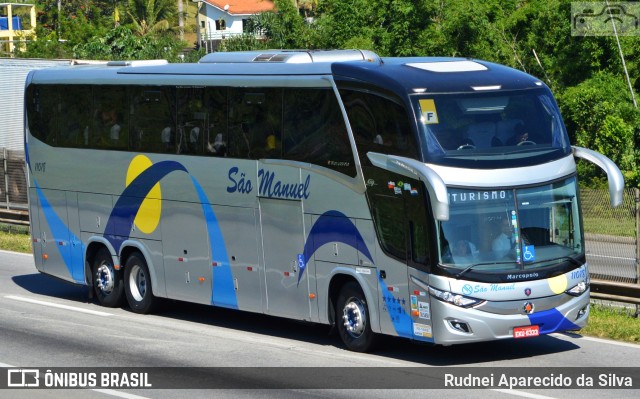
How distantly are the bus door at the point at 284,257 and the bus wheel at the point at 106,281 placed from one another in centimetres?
421

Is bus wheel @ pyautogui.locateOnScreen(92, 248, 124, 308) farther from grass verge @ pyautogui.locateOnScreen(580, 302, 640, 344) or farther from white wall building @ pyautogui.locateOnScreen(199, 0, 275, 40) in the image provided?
white wall building @ pyautogui.locateOnScreen(199, 0, 275, 40)

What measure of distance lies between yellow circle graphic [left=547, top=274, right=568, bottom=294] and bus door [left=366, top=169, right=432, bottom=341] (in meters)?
1.58

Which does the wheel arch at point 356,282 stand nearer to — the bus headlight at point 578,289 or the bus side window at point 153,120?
the bus headlight at point 578,289

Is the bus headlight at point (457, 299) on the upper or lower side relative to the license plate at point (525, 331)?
upper

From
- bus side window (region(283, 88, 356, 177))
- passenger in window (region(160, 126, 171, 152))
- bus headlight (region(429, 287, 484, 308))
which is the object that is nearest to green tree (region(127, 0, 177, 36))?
passenger in window (region(160, 126, 171, 152))

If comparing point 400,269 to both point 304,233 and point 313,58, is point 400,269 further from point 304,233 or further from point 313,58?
point 313,58

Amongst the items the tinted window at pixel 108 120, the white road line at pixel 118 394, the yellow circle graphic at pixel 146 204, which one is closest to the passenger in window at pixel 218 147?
the yellow circle graphic at pixel 146 204

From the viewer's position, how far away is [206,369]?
46.7 feet

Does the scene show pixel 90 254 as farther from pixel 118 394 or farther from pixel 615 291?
pixel 615 291

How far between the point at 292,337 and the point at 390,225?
3.24 m

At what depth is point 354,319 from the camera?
15.2 meters

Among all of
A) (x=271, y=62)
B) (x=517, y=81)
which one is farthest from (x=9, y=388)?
(x=517, y=81)

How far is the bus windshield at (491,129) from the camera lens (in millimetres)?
13781

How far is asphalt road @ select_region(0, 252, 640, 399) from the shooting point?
42.2 feet
